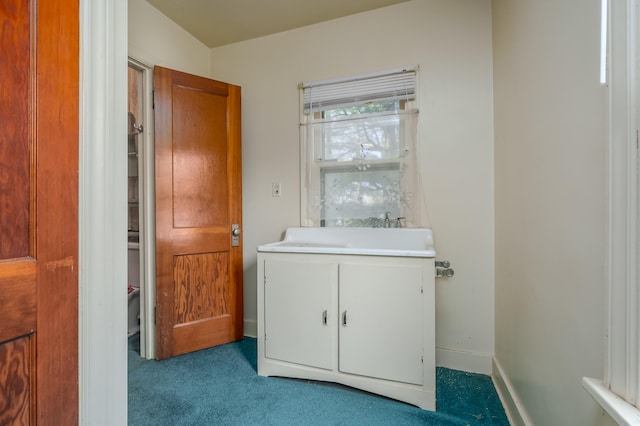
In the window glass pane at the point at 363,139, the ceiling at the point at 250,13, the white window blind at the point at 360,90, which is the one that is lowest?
the window glass pane at the point at 363,139

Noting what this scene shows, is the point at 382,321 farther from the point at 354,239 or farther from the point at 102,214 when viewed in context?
the point at 102,214

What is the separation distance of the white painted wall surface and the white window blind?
968mm

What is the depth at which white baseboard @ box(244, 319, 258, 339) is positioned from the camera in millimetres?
2330

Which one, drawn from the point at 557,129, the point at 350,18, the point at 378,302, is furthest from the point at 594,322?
the point at 350,18

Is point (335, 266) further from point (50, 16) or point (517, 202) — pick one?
point (50, 16)

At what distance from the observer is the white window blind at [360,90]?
77.1 inches

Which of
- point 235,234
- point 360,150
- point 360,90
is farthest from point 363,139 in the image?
point 235,234

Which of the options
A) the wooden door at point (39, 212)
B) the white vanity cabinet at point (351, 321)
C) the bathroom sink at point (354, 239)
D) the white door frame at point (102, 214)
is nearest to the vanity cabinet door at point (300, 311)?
the white vanity cabinet at point (351, 321)

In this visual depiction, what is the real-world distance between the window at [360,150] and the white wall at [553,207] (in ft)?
1.94

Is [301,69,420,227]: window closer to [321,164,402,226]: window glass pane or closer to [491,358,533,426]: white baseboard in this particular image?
[321,164,402,226]: window glass pane

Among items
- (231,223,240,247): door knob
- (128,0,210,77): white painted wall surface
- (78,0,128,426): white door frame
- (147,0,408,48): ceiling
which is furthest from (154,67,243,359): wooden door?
(78,0,128,426): white door frame

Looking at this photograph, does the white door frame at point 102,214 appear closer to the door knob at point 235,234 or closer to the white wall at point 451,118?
the door knob at point 235,234

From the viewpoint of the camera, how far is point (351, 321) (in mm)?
1557

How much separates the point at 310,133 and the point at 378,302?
132cm
